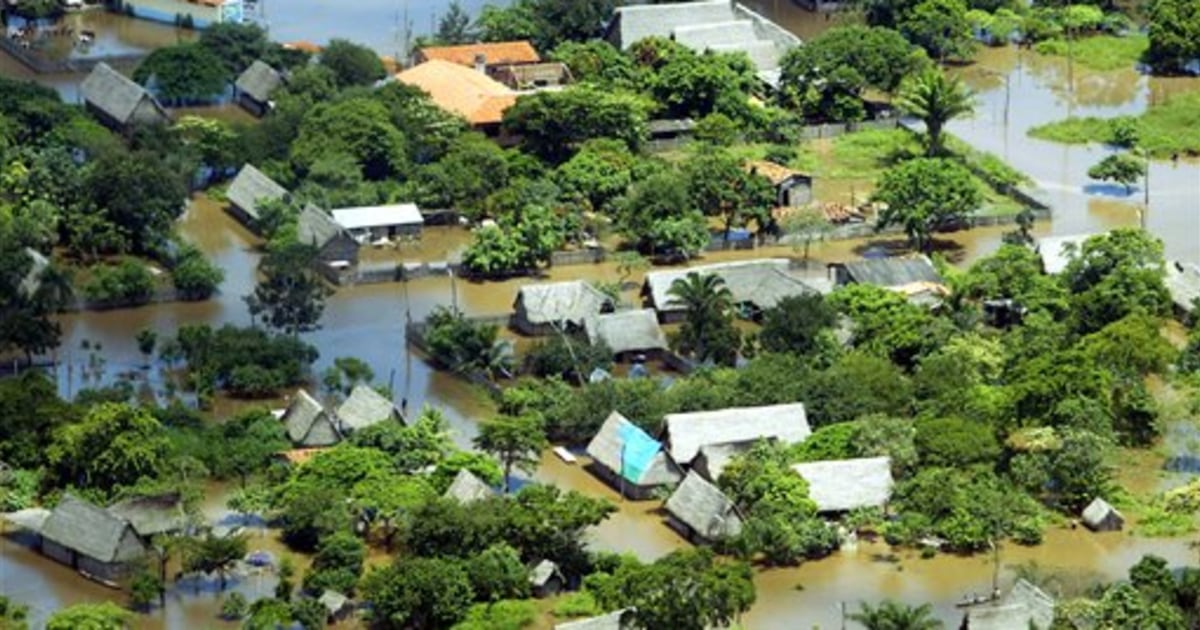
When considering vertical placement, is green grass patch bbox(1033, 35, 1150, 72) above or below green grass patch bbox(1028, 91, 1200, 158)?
below

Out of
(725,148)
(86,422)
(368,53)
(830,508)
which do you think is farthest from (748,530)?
(368,53)

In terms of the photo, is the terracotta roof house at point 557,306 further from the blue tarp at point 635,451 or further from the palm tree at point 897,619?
the palm tree at point 897,619

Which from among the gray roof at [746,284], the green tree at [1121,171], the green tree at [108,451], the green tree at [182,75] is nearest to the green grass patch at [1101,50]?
the green tree at [1121,171]

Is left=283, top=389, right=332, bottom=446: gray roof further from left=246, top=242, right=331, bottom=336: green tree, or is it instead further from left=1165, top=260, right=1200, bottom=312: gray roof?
left=1165, top=260, right=1200, bottom=312: gray roof

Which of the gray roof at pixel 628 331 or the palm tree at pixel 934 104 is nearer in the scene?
the gray roof at pixel 628 331

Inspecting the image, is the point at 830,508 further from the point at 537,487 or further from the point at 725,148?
the point at 725,148

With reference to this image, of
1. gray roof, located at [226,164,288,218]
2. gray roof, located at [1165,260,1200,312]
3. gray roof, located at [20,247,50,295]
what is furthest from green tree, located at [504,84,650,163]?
gray roof, located at [1165,260,1200,312]

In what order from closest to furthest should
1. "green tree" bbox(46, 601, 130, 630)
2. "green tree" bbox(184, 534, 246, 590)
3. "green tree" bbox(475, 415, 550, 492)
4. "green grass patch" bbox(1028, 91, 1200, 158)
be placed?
"green tree" bbox(46, 601, 130, 630) < "green tree" bbox(184, 534, 246, 590) < "green tree" bbox(475, 415, 550, 492) < "green grass patch" bbox(1028, 91, 1200, 158)
